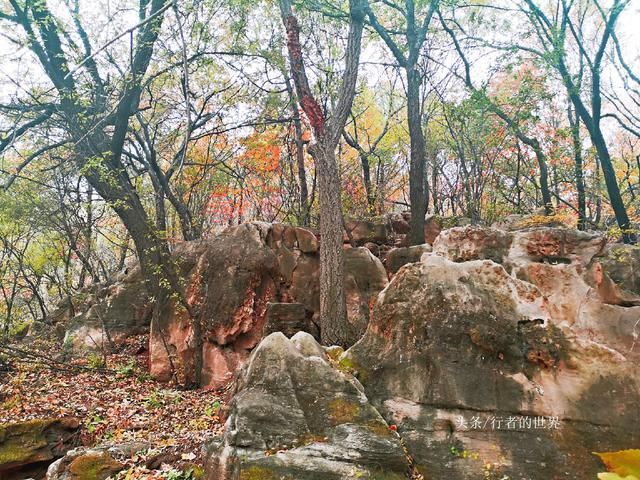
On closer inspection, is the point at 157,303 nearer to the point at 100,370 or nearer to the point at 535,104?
the point at 100,370

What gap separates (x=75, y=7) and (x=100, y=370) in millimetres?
7898

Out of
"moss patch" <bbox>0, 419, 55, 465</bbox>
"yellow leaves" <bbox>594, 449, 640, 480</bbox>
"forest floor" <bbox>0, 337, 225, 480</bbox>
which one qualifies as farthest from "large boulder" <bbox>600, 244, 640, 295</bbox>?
"moss patch" <bbox>0, 419, 55, 465</bbox>

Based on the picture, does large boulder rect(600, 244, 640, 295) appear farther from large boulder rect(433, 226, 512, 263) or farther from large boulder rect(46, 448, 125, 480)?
large boulder rect(46, 448, 125, 480)

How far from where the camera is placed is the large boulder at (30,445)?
5496mm

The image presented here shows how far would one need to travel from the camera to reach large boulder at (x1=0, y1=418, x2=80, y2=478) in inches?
216

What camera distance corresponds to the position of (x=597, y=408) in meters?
4.16

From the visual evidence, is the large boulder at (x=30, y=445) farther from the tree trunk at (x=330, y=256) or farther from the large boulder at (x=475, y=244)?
the large boulder at (x=475, y=244)

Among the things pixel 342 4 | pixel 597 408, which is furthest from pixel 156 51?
pixel 597 408

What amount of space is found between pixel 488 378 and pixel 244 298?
18.4 feet

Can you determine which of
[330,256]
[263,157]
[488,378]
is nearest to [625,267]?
[330,256]

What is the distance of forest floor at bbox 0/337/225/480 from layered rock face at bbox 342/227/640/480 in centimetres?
228

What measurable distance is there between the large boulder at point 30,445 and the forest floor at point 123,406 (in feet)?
0.99

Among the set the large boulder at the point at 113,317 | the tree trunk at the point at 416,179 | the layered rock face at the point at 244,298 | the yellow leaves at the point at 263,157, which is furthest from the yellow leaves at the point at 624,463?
the yellow leaves at the point at 263,157

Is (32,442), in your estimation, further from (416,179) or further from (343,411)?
(416,179)
